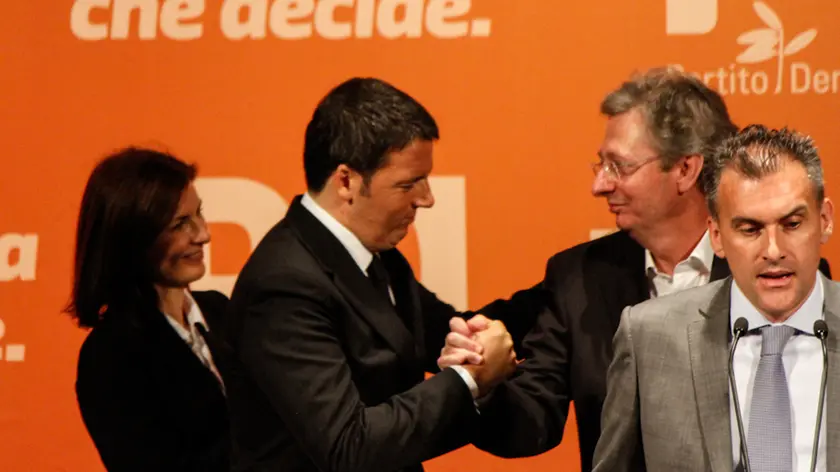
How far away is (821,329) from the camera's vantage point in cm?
208

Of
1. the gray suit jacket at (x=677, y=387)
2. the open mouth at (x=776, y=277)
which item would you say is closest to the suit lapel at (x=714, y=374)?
Result: the gray suit jacket at (x=677, y=387)

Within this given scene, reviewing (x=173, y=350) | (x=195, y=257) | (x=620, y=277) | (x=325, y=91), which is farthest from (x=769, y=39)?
A: (x=173, y=350)

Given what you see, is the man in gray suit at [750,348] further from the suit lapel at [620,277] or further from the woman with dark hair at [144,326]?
the woman with dark hair at [144,326]

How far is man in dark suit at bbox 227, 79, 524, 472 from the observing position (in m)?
2.53

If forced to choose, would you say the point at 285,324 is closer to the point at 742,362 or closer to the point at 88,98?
the point at 742,362

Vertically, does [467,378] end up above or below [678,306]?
below

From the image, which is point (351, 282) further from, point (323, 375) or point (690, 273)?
point (690, 273)

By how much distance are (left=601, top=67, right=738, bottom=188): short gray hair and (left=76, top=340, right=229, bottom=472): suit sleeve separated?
53.5 inches

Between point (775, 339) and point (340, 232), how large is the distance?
104 centimetres

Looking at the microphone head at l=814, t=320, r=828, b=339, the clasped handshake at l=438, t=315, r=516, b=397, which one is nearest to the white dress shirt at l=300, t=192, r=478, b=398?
the clasped handshake at l=438, t=315, r=516, b=397

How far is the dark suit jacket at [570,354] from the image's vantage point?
287 cm

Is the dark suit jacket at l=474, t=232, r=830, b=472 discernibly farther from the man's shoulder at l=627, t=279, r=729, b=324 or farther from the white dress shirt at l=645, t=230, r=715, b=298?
the man's shoulder at l=627, t=279, r=729, b=324

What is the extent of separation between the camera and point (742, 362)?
218 cm

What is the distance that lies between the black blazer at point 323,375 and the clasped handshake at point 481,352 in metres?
0.06
